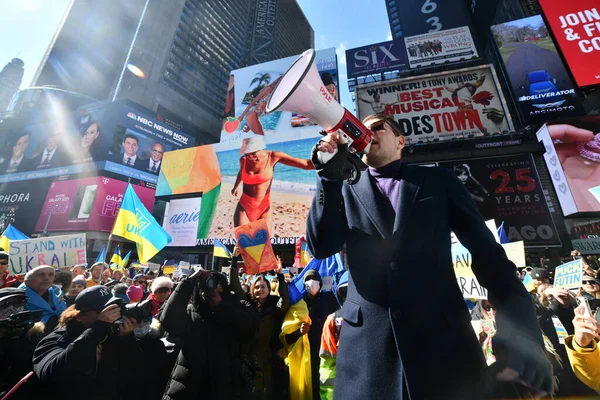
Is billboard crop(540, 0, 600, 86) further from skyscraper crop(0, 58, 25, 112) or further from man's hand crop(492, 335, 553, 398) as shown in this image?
skyscraper crop(0, 58, 25, 112)

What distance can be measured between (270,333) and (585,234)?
1606 centimetres

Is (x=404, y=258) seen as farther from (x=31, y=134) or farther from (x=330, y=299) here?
(x=31, y=134)

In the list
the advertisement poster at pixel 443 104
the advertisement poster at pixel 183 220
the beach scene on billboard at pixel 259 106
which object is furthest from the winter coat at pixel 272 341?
the advertisement poster at pixel 183 220

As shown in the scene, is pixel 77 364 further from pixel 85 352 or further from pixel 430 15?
pixel 430 15

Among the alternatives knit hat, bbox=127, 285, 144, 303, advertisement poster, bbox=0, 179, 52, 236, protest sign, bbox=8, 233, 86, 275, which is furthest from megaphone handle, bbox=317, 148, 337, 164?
advertisement poster, bbox=0, 179, 52, 236

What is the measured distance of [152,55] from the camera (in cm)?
3972

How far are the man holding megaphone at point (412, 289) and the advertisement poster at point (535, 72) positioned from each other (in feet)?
57.6

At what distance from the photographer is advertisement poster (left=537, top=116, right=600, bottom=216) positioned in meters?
12.4

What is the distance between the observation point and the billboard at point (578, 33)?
11477mm

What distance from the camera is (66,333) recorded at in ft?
7.38

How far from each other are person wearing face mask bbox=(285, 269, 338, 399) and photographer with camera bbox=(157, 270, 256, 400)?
2.53ft

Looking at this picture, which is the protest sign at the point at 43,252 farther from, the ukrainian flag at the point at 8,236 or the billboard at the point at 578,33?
the billboard at the point at 578,33

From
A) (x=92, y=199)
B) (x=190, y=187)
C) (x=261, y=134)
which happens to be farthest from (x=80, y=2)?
(x=261, y=134)

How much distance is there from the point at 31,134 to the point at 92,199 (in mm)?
20948
